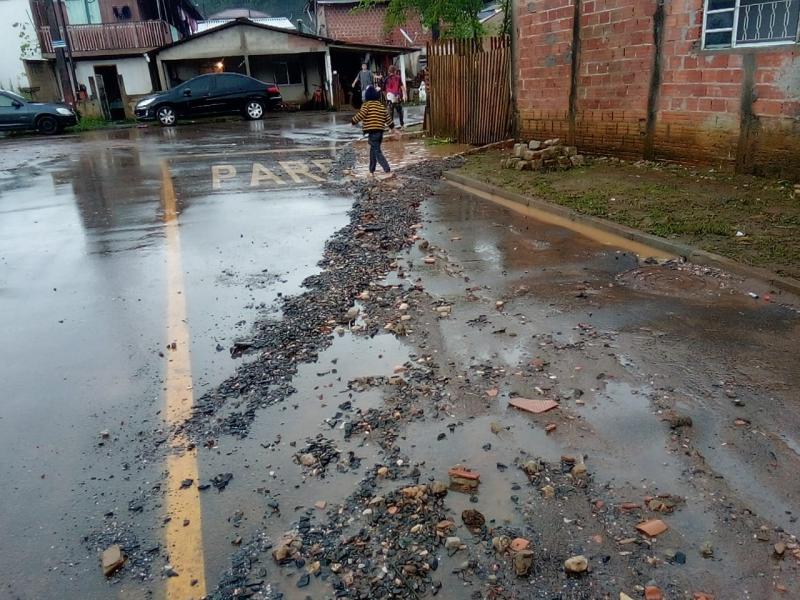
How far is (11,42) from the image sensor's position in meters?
31.7

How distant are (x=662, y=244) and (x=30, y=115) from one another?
26109 millimetres

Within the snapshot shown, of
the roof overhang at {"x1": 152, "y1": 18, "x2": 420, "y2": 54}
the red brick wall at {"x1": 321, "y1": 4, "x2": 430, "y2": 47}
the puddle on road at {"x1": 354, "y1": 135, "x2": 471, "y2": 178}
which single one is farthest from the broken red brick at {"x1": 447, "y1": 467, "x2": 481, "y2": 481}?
the red brick wall at {"x1": 321, "y1": 4, "x2": 430, "y2": 47}

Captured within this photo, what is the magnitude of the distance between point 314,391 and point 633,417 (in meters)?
2.02

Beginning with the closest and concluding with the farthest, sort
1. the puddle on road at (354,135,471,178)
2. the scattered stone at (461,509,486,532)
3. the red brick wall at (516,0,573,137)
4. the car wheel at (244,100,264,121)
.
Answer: the scattered stone at (461,509,486,532), the red brick wall at (516,0,573,137), the puddle on road at (354,135,471,178), the car wheel at (244,100,264,121)

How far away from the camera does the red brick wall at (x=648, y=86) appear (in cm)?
884

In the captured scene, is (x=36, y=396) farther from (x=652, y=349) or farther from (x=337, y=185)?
(x=337, y=185)

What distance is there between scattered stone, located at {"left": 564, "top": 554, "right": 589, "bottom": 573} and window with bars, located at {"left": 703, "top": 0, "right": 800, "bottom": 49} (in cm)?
859

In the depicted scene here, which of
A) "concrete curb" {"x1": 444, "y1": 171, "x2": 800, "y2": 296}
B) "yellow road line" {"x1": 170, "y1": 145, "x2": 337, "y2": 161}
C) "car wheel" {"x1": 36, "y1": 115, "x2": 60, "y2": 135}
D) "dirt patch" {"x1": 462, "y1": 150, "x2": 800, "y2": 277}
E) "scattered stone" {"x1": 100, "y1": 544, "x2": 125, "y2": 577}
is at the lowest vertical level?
"scattered stone" {"x1": 100, "y1": 544, "x2": 125, "y2": 577}

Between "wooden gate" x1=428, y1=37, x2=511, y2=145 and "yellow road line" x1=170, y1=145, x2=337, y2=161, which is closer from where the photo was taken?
"wooden gate" x1=428, y1=37, x2=511, y2=145

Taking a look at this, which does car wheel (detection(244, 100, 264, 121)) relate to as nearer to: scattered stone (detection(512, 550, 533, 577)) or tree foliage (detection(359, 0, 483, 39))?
tree foliage (detection(359, 0, 483, 39))

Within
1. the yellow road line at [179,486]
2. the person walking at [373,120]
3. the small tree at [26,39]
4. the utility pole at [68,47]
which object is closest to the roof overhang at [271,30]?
the utility pole at [68,47]

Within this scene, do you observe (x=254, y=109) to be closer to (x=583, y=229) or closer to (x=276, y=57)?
(x=276, y=57)

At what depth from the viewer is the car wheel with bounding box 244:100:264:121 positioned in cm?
2812

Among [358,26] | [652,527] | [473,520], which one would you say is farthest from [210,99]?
[652,527]
